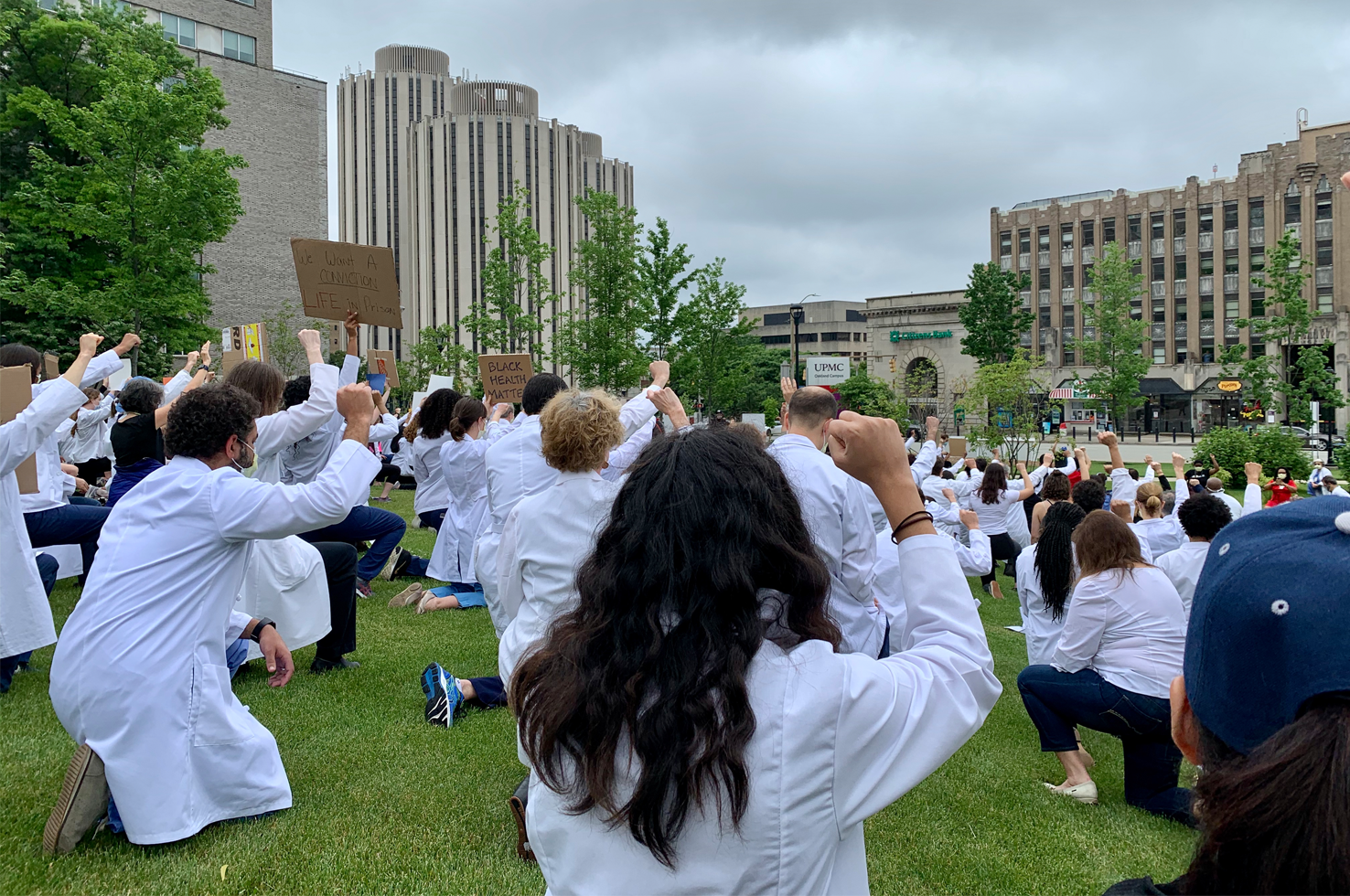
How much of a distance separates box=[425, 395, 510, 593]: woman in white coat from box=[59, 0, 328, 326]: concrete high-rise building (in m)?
42.3

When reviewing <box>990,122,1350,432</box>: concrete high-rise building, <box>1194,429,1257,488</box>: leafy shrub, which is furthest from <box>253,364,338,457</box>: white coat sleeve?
<box>990,122,1350,432</box>: concrete high-rise building

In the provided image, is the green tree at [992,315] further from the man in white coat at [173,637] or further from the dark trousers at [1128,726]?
the man in white coat at [173,637]

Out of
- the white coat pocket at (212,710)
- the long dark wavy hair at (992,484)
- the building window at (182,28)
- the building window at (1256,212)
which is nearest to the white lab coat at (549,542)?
the white coat pocket at (212,710)

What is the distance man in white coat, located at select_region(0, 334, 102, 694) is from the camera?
510 cm

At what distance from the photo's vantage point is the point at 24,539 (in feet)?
18.3

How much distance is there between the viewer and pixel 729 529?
1699 mm

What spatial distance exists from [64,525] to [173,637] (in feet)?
11.7

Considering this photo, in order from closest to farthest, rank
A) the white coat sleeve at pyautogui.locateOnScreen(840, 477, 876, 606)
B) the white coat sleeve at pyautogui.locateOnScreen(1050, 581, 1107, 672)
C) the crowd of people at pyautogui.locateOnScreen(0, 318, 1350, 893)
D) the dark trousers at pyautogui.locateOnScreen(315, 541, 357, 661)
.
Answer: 1. the crowd of people at pyautogui.locateOnScreen(0, 318, 1350, 893)
2. the white coat sleeve at pyautogui.locateOnScreen(840, 477, 876, 606)
3. the white coat sleeve at pyautogui.locateOnScreen(1050, 581, 1107, 672)
4. the dark trousers at pyautogui.locateOnScreen(315, 541, 357, 661)

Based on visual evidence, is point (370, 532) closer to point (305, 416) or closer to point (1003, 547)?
point (305, 416)

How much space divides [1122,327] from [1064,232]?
3092cm

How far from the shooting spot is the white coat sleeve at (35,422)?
16.6 feet

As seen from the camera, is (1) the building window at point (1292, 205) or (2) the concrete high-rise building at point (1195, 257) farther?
(1) the building window at point (1292, 205)

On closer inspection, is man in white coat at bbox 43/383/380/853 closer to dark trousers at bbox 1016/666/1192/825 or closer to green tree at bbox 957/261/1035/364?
dark trousers at bbox 1016/666/1192/825

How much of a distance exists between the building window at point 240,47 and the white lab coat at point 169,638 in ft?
178
